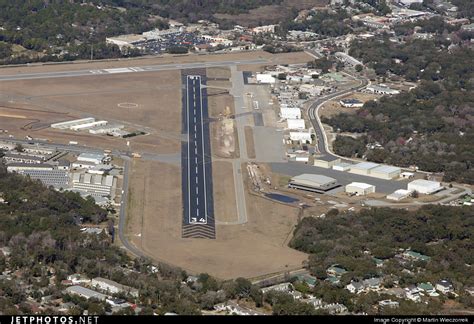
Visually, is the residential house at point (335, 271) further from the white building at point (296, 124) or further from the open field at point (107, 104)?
the white building at point (296, 124)

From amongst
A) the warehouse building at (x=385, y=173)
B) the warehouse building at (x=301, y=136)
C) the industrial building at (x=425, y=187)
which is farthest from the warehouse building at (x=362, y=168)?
the warehouse building at (x=301, y=136)

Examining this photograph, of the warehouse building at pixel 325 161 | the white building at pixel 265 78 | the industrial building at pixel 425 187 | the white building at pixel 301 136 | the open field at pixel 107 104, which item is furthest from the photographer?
the white building at pixel 265 78

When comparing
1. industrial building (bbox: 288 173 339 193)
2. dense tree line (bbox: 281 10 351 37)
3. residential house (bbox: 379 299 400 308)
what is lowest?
dense tree line (bbox: 281 10 351 37)

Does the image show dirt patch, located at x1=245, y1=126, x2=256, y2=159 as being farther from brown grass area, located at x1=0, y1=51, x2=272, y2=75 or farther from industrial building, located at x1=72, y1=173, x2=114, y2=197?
brown grass area, located at x1=0, y1=51, x2=272, y2=75

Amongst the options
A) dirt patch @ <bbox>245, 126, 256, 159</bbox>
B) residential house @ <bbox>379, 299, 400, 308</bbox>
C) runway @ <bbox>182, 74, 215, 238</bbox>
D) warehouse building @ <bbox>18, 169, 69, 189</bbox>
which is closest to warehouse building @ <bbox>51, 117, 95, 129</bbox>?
runway @ <bbox>182, 74, 215, 238</bbox>

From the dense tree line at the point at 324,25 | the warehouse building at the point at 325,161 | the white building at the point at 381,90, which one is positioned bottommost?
the dense tree line at the point at 324,25

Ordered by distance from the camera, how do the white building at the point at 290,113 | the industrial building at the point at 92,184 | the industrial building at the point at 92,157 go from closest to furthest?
the industrial building at the point at 92,184 → the industrial building at the point at 92,157 → the white building at the point at 290,113

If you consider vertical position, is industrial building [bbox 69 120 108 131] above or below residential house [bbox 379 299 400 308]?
below
